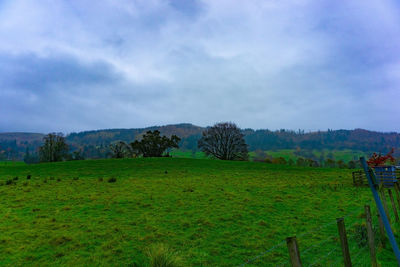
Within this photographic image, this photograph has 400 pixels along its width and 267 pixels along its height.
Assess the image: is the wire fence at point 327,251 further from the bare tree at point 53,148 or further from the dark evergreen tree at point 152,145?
the bare tree at point 53,148

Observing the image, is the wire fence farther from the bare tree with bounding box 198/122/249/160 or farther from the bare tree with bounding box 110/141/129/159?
the bare tree with bounding box 110/141/129/159

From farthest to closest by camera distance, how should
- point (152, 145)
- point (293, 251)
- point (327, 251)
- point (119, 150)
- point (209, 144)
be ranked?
point (119, 150), point (209, 144), point (152, 145), point (327, 251), point (293, 251)

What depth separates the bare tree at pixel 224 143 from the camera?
73125 millimetres

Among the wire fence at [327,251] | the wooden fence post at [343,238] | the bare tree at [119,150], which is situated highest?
the bare tree at [119,150]

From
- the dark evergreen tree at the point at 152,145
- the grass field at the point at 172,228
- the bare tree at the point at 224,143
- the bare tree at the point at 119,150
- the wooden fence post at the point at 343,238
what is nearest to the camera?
the wooden fence post at the point at 343,238

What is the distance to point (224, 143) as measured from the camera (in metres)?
74.2

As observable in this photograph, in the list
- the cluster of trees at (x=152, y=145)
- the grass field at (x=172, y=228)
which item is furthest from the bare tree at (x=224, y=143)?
the grass field at (x=172, y=228)

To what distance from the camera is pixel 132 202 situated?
1684cm

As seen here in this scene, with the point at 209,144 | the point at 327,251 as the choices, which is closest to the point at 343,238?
the point at 327,251

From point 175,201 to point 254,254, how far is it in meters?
9.14

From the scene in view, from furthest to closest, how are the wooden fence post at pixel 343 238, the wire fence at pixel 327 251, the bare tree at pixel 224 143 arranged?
1. the bare tree at pixel 224 143
2. the wire fence at pixel 327 251
3. the wooden fence post at pixel 343 238

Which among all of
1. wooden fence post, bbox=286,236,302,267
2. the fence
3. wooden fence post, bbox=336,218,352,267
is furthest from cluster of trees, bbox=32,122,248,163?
wooden fence post, bbox=286,236,302,267

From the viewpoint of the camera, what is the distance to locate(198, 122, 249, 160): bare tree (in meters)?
73.1

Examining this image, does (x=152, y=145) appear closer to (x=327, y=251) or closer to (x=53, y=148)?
(x=53, y=148)
